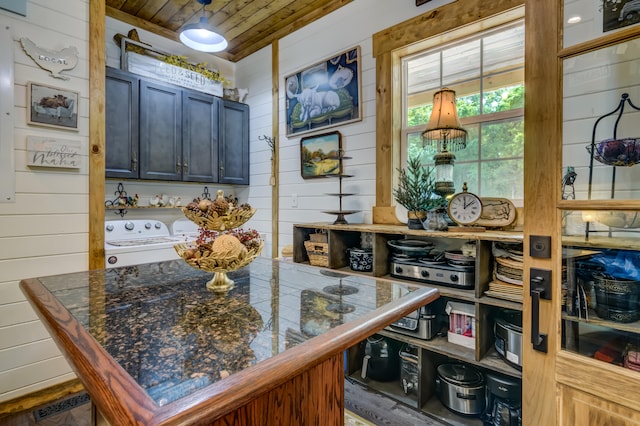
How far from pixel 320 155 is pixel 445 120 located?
124cm

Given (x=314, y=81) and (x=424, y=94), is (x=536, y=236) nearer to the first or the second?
(x=424, y=94)

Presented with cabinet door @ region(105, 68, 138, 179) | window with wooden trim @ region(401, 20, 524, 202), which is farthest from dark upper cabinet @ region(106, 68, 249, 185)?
window with wooden trim @ region(401, 20, 524, 202)

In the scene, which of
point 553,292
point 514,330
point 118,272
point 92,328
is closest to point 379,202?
point 514,330

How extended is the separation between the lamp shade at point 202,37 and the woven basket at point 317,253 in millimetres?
1844

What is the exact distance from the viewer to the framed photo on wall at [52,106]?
1.96 meters

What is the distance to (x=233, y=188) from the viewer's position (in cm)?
399

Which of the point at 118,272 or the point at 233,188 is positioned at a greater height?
the point at 233,188

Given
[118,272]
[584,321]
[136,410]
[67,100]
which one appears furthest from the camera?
[67,100]

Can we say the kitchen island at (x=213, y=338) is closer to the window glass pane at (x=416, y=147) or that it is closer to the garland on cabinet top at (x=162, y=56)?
the window glass pane at (x=416, y=147)

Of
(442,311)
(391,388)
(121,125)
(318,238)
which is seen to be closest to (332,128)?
(318,238)

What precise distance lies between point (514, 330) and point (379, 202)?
48.6 inches

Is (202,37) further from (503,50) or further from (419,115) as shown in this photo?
(503,50)

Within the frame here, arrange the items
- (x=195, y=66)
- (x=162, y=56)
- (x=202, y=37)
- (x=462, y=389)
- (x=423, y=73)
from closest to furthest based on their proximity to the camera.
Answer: (x=462, y=389)
(x=423, y=73)
(x=202, y=37)
(x=162, y=56)
(x=195, y=66)

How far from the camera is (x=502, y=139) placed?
206 centimetres
